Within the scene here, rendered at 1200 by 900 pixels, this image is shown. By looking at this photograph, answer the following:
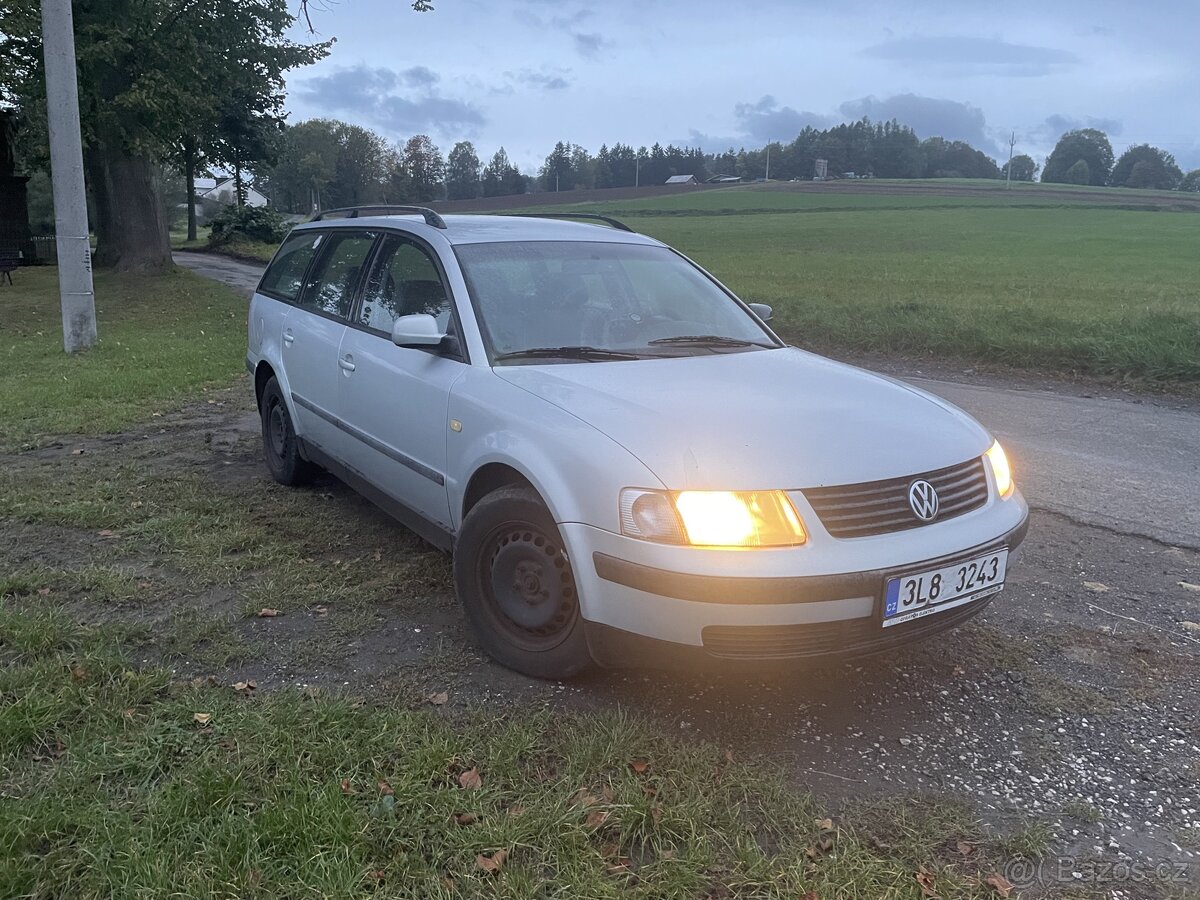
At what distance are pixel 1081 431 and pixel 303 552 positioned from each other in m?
6.00

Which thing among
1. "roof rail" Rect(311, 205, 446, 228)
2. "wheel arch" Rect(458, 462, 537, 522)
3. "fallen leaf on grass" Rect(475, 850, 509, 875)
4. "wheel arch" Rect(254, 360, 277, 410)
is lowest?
"fallen leaf on grass" Rect(475, 850, 509, 875)

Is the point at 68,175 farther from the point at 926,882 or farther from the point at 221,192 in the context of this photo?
the point at 221,192

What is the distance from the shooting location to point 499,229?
4.65 metres

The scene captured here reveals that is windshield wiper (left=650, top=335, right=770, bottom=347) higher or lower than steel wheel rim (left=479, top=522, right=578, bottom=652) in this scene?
higher

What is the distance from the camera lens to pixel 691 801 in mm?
2699

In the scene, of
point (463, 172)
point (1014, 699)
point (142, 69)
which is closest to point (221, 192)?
point (463, 172)

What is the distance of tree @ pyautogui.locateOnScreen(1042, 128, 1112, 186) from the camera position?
4523 inches

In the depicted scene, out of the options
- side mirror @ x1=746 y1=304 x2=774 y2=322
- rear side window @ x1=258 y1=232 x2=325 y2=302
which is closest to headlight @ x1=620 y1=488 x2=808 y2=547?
side mirror @ x1=746 y1=304 x2=774 y2=322

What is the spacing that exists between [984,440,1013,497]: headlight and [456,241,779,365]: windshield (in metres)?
1.19

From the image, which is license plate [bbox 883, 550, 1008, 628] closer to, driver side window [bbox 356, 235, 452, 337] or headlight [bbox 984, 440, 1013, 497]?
headlight [bbox 984, 440, 1013, 497]

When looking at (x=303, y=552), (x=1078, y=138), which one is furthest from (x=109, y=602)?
(x=1078, y=138)

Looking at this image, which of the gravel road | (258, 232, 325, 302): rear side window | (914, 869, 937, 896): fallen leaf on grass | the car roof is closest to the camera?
(914, 869, 937, 896): fallen leaf on grass

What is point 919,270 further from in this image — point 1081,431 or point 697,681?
point 697,681

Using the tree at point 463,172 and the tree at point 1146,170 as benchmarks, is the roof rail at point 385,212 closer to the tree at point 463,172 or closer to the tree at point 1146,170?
the tree at point 463,172
